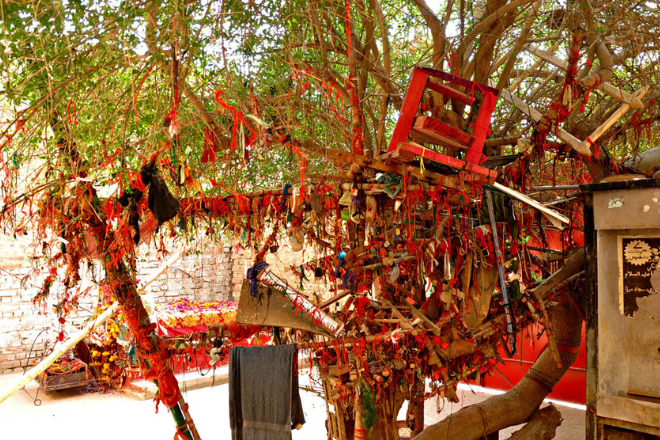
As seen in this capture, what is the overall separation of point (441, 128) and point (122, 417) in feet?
22.9

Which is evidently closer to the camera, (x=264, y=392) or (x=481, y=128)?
(x=481, y=128)

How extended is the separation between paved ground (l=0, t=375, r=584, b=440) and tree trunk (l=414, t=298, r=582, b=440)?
0.85 m

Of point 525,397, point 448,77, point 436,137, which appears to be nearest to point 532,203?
point 436,137

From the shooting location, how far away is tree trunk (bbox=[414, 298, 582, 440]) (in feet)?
19.3

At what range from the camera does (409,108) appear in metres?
3.90

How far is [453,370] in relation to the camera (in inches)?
196

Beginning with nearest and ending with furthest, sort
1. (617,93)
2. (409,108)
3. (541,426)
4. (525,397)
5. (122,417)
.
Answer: (409,108), (617,93), (541,426), (525,397), (122,417)

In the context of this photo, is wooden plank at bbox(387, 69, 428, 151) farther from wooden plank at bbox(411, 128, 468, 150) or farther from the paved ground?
the paved ground

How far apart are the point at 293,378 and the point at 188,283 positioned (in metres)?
9.39

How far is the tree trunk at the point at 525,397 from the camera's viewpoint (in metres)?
5.89

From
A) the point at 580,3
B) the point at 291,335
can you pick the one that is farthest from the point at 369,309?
the point at 580,3

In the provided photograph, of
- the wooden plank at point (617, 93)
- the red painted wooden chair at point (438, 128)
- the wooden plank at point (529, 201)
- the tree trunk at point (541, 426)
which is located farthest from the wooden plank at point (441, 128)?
the tree trunk at point (541, 426)

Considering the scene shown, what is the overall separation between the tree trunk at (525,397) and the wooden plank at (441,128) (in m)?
3.01

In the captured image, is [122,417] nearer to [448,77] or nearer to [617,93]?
[448,77]
